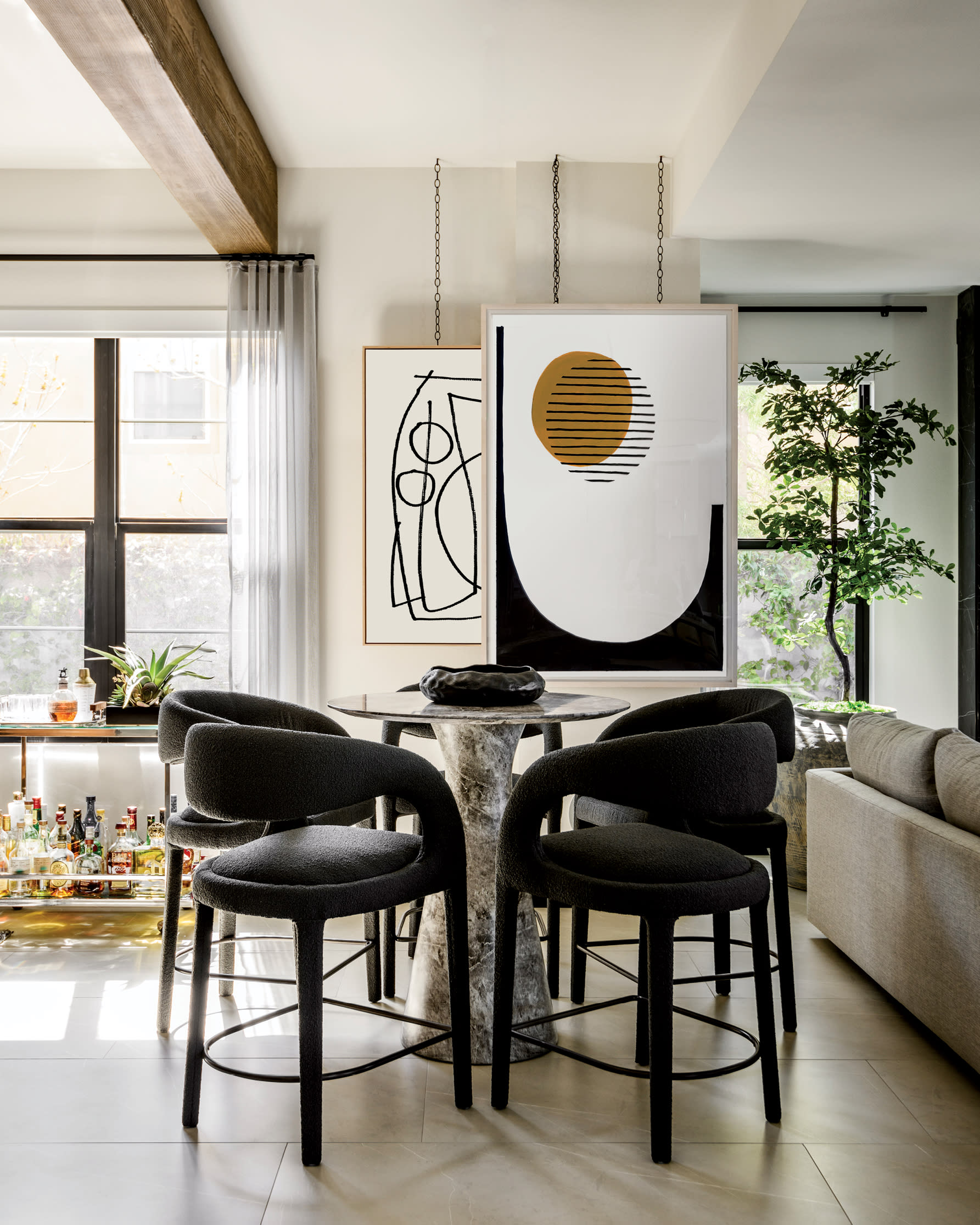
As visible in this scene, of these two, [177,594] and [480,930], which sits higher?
[177,594]

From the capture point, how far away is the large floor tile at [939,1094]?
6.63ft

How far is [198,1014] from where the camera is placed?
196 cm

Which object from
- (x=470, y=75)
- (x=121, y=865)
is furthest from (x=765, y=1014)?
(x=470, y=75)

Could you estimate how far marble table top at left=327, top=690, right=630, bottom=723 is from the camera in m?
2.12

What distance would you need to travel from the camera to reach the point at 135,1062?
7.69 feet

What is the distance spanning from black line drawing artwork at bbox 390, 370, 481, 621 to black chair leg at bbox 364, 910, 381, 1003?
1475 mm

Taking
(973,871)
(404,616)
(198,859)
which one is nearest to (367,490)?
(404,616)

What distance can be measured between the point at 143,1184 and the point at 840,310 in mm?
4309

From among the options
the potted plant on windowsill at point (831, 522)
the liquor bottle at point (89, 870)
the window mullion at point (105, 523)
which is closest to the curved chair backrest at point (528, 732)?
the liquor bottle at point (89, 870)

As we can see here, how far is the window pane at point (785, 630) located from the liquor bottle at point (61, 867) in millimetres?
2929

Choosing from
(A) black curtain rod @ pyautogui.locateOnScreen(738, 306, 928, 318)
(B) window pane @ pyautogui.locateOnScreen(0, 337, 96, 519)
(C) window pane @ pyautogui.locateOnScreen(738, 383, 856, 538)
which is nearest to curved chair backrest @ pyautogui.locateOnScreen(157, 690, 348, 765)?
(B) window pane @ pyautogui.locateOnScreen(0, 337, 96, 519)

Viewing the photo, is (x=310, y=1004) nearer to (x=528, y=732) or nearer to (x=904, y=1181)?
(x=904, y=1181)

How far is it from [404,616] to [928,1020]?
2.30 m

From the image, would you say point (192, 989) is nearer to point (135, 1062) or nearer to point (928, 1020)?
point (135, 1062)
